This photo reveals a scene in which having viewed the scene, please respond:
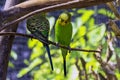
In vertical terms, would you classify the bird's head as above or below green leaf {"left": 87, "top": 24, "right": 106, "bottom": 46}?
above

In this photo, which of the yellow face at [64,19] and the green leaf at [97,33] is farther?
the green leaf at [97,33]

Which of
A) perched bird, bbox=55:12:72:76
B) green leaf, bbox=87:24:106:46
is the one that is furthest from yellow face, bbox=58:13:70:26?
green leaf, bbox=87:24:106:46

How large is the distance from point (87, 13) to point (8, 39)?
24.0 inches

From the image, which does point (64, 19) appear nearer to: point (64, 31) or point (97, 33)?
point (64, 31)

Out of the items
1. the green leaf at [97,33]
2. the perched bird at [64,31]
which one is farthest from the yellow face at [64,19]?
the green leaf at [97,33]

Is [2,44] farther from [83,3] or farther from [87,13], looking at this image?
[87,13]

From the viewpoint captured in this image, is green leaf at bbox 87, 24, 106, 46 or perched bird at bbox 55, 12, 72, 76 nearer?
perched bird at bbox 55, 12, 72, 76

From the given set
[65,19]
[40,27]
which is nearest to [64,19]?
[65,19]

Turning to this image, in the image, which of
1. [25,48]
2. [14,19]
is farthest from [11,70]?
[14,19]

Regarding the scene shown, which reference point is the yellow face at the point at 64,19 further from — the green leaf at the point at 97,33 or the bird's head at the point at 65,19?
the green leaf at the point at 97,33

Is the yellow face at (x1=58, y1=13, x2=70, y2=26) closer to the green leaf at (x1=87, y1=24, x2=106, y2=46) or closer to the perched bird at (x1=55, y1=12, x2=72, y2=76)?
the perched bird at (x1=55, y1=12, x2=72, y2=76)

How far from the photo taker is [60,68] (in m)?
1.01

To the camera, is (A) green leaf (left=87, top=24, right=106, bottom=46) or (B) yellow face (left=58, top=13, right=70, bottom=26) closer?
(B) yellow face (left=58, top=13, right=70, bottom=26)

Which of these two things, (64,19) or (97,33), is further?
(97,33)
